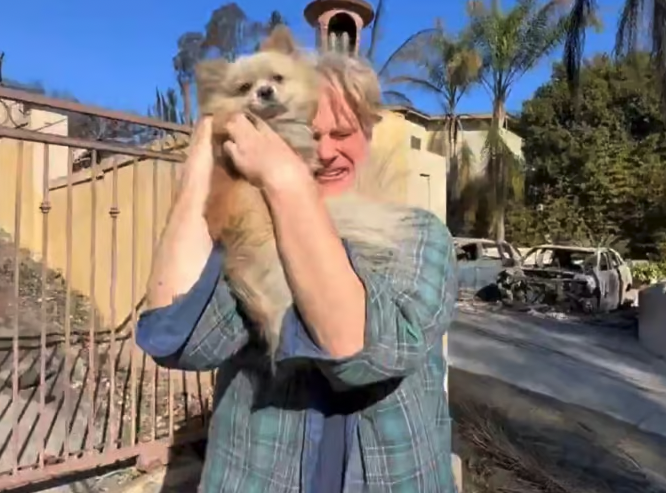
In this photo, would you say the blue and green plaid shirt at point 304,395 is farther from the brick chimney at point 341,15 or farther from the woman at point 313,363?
the brick chimney at point 341,15

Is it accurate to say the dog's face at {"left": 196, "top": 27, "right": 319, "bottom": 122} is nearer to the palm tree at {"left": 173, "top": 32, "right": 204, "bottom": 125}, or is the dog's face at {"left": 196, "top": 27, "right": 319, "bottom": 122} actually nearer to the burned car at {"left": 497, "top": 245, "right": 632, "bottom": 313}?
the palm tree at {"left": 173, "top": 32, "right": 204, "bottom": 125}

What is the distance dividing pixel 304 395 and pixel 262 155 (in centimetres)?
37

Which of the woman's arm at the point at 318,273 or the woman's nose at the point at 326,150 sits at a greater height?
the woman's nose at the point at 326,150

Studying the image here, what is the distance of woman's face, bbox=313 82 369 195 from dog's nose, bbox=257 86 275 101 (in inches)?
3.2

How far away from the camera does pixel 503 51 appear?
64.4ft

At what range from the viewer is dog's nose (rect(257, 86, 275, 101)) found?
1.01 meters

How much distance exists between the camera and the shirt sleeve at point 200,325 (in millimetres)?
1058

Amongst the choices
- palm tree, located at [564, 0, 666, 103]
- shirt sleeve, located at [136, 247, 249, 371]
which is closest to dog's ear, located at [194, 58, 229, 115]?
shirt sleeve, located at [136, 247, 249, 371]

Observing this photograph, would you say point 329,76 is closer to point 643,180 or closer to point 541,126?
point 643,180

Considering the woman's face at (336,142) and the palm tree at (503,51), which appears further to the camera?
the palm tree at (503,51)

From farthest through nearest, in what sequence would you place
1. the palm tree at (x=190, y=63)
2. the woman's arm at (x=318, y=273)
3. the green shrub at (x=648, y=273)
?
1. the green shrub at (x=648, y=273)
2. the palm tree at (x=190, y=63)
3. the woman's arm at (x=318, y=273)

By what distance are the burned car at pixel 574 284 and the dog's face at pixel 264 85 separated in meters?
13.3

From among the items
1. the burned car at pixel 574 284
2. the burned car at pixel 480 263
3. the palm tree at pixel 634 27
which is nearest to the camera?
the palm tree at pixel 634 27

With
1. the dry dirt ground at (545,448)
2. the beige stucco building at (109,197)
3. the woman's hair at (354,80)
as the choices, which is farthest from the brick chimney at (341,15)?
the dry dirt ground at (545,448)
